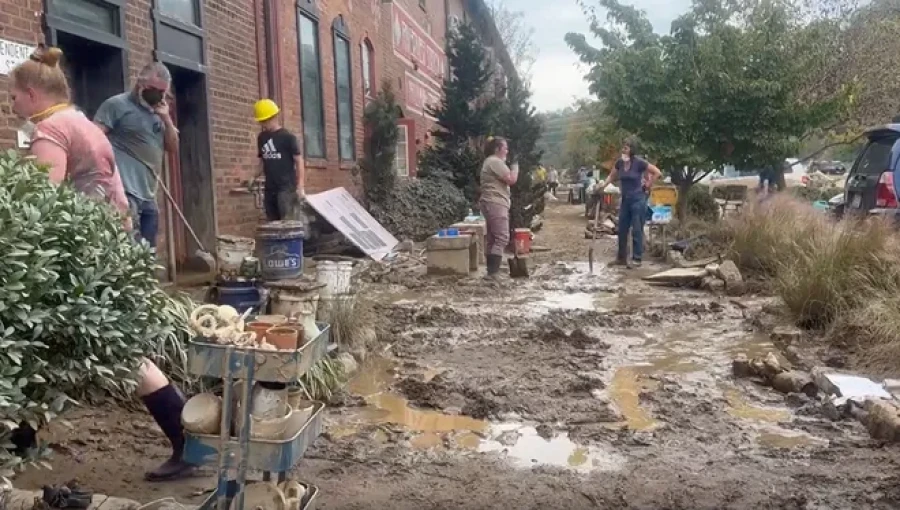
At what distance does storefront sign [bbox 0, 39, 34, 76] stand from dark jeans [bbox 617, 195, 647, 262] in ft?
26.7

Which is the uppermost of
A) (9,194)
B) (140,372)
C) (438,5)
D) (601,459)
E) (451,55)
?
(438,5)

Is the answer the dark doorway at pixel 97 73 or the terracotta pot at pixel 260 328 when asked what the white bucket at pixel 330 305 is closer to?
the dark doorway at pixel 97 73

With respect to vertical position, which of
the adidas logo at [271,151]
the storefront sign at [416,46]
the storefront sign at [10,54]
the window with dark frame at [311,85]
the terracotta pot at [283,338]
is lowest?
the terracotta pot at [283,338]

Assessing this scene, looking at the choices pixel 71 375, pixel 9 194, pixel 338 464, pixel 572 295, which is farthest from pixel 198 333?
pixel 572 295

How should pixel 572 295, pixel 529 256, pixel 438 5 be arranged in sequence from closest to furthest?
pixel 572 295 → pixel 529 256 → pixel 438 5

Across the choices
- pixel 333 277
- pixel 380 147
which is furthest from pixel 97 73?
pixel 380 147

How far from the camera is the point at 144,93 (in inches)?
224

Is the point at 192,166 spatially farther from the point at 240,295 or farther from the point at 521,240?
the point at 521,240

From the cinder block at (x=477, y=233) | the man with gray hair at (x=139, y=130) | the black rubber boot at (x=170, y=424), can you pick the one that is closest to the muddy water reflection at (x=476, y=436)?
the black rubber boot at (x=170, y=424)

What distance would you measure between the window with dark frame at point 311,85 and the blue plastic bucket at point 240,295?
6478mm

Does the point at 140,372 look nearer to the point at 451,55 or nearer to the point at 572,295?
the point at 572,295

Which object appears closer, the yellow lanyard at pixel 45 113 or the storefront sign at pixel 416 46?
the yellow lanyard at pixel 45 113

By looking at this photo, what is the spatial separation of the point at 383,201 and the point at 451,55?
4.56m

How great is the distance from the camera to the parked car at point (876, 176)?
9.41 metres
